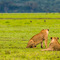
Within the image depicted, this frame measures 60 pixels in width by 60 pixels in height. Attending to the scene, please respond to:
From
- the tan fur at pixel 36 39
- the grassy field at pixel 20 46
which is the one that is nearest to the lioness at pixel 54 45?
the grassy field at pixel 20 46

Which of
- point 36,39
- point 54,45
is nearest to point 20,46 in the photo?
point 36,39

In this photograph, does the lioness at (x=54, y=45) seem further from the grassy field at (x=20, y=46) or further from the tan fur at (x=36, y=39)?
the tan fur at (x=36, y=39)

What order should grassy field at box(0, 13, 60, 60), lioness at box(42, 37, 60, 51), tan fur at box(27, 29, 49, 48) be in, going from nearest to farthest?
grassy field at box(0, 13, 60, 60), lioness at box(42, 37, 60, 51), tan fur at box(27, 29, 49, 48)

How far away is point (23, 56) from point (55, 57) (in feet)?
4.78

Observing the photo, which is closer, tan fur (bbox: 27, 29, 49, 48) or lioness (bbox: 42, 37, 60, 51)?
lioness (bbox: 42, 37, 60, 51)

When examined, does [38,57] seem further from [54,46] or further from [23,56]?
[54,46]

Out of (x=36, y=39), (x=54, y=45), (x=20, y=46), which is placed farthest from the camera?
(x=20, y=46)

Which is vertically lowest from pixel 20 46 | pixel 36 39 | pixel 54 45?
pixel 20 46

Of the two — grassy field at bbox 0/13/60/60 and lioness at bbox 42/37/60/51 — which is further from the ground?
lioness at bbox 42/37/60/51

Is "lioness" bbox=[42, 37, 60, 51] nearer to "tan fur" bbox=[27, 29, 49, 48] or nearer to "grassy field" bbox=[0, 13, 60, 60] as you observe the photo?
"grassy field" bbox=[0, 13, 60, 60]

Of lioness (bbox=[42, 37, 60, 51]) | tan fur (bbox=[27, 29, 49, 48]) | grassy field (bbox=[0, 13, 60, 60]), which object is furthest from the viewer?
tan fur (bbox=[27, 29, 49, 48])

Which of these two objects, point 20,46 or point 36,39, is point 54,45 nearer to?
point 36,39

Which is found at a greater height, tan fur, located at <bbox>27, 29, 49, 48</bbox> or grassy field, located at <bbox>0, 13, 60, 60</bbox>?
tan fur, located at <bbox>27, 29, 49, 48</bbox>

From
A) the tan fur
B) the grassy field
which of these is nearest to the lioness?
the grassy field
